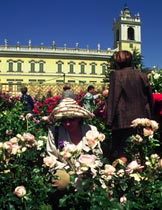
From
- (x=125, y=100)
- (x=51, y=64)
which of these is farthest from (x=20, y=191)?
(x=51, y=64)

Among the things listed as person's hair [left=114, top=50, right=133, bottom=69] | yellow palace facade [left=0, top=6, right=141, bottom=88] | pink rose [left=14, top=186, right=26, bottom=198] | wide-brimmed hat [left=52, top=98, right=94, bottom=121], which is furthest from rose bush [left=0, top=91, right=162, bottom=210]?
yellow palace facade [left=0, top=6, right=141, bottom=88]

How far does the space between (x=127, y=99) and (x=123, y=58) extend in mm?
379

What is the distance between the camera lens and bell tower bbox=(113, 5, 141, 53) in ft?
253

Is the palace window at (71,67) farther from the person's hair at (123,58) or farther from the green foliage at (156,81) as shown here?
the person's hair at (123,58)

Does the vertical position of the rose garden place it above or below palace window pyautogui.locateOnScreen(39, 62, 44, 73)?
below

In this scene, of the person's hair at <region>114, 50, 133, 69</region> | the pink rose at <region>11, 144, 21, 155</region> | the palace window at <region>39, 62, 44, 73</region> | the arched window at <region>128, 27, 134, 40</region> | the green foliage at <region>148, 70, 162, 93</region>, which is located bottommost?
the pink rose at <region>11, 144, 21, 155</region>

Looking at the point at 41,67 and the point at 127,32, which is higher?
the point at 127,32

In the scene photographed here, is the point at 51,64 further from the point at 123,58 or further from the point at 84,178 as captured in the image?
the point at 84,178

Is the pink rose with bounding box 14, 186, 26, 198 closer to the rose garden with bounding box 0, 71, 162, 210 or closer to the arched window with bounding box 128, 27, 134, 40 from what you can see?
the rose garden with bounding box 0, 71, 162, 210

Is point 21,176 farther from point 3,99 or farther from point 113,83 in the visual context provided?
point 3,99

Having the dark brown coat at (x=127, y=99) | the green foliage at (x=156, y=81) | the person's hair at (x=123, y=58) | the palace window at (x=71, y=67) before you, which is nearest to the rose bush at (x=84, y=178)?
the dark brown coat at (x=127, y=99)

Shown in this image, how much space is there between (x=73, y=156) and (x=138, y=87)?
1.52 metres

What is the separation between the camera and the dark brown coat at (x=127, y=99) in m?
3.87

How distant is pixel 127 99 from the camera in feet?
12.9
